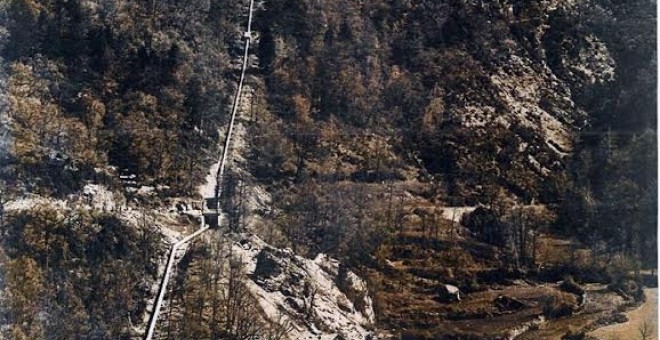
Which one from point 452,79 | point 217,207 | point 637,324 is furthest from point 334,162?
point 637,324

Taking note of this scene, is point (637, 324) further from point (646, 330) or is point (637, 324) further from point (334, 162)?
point (334, 162)

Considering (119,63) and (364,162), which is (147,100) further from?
(364,162)

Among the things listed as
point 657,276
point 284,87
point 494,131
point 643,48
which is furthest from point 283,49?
point 657,276

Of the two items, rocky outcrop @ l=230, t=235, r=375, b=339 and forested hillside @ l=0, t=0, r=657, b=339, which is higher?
forested hillside @ l=0, t=0, r=657, b=339

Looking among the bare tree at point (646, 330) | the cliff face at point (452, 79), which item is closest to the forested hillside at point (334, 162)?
the cliff face at point (452, 79)

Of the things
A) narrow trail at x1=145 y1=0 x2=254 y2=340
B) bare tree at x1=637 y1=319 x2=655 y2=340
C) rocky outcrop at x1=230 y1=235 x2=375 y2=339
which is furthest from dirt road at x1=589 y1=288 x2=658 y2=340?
narrow trail at x1=145 y1=0 x2=254 y2=340

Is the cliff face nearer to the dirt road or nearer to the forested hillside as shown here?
the forested hillside
